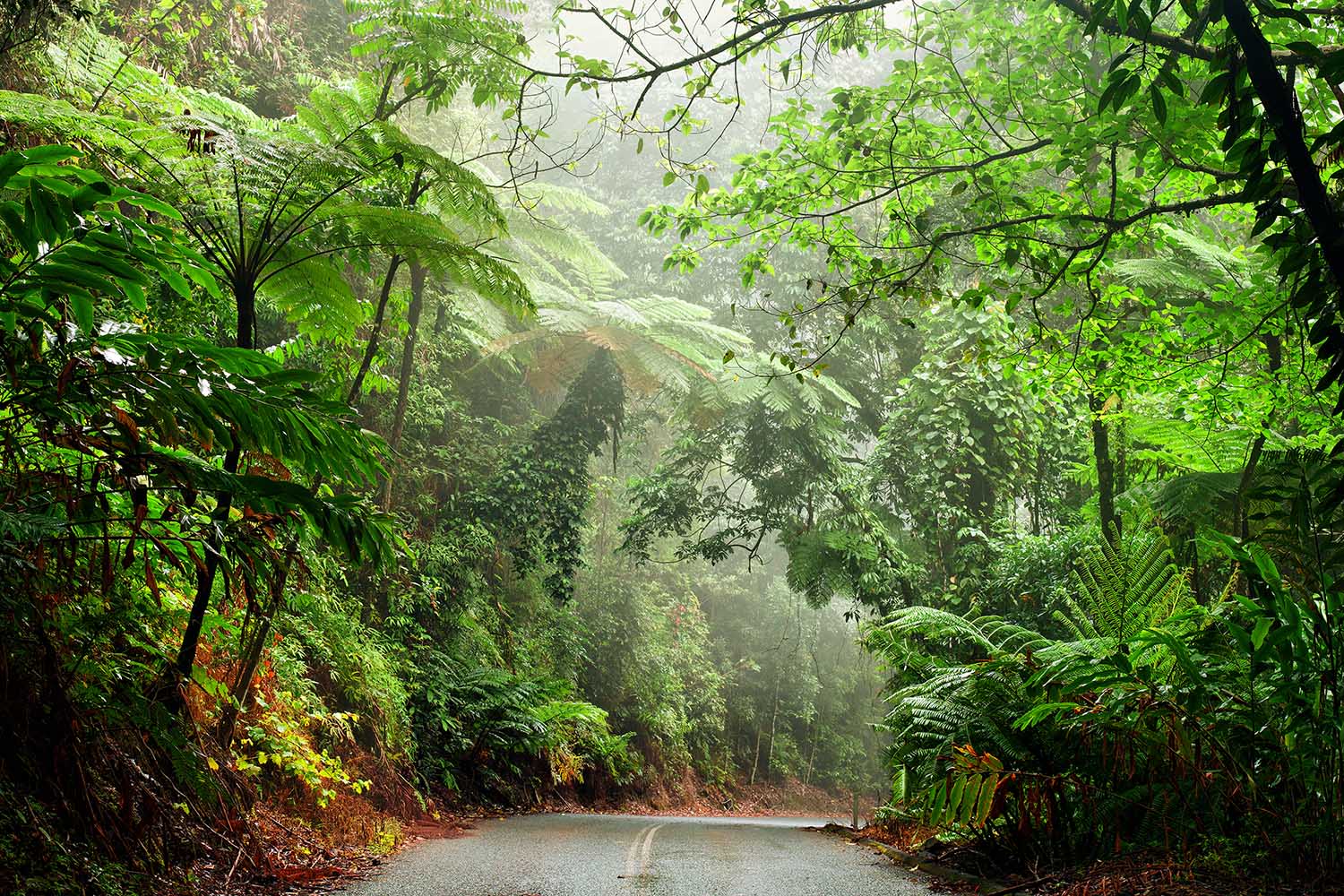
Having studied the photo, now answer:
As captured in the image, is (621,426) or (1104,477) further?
(621,426)

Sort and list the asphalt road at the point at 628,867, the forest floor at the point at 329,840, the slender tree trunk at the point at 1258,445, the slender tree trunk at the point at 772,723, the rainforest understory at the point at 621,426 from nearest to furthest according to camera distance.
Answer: the rainforest understory at the point at 621,426 → the forest floor at the point at 329,840 → the asphalt road at the point at 628,867 → the slender tree trunk at the point at 1258,445 → the slender tree trunk at the point at 772,723

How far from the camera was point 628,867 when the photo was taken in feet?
17.9

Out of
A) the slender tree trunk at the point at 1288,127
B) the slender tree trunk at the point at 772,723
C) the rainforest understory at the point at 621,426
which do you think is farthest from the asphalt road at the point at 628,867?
the slender tree trunk at the point at 772,723

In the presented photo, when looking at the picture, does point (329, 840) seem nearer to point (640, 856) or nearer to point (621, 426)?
point (640, 856)

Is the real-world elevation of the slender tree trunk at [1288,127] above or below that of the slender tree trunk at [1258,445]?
below

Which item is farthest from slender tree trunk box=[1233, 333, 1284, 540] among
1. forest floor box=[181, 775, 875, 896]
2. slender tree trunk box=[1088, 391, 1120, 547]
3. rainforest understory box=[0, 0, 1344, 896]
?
forest floor box=[181, 775, 875, 896]

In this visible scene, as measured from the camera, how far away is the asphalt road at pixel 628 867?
4500mm

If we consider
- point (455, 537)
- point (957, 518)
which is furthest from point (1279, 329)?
point (455, 537)

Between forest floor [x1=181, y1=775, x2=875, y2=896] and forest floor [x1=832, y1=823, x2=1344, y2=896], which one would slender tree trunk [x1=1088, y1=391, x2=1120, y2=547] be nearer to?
forest floor [x1=832, y1=823, x2=1344, y2=896]

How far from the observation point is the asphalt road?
4500 millimetres

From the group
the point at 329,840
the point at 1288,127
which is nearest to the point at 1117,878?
the point at 1288,127

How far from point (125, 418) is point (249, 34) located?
1085cm

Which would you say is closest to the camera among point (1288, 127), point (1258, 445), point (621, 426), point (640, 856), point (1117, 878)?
point (1288, 127)

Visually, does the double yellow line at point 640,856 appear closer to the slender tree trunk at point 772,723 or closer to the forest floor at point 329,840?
the forest floor at point 329,840
